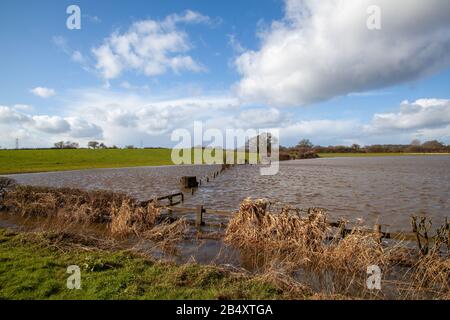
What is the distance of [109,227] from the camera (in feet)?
43.8

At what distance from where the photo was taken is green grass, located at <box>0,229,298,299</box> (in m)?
6.16

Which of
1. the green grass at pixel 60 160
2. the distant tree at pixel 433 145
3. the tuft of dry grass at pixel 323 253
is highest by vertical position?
the distant tree at pixel 433 145

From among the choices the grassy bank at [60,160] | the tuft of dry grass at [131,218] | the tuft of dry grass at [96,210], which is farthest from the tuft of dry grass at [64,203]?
the grassy bank at [60,160]

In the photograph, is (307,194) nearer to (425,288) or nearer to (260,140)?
(425,288)

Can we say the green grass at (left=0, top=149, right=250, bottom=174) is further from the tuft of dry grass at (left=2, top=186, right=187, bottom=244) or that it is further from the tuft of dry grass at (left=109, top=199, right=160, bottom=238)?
the tuft of dry grass at (left=109, top=199, right=160, bottom=238)

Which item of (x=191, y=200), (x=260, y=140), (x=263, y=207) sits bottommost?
(x=191, y=200)

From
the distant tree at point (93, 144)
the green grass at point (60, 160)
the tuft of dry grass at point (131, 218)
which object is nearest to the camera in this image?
the tuft of dry grass at point (131, 218)

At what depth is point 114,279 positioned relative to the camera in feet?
22.4

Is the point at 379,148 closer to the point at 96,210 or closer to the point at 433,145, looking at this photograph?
the point at 433,145

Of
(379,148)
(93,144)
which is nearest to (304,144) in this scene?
(379,148)

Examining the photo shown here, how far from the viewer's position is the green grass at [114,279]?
616 cm

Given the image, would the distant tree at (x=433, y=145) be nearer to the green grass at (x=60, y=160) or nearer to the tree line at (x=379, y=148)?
the tree line at (x=379, y=148)
